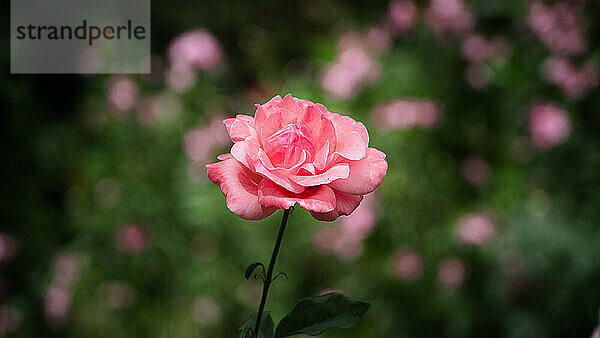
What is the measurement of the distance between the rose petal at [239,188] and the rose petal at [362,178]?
45 mm

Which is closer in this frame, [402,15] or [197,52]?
[197,52]

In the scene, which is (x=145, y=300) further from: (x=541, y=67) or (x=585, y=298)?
(x=541, y=67)

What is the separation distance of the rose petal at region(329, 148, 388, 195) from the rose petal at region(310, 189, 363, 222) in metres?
0.01

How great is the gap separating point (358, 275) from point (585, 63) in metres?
0.78

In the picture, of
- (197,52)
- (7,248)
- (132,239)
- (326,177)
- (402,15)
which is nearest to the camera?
(326,177)

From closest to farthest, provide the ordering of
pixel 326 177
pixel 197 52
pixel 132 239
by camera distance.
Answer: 1. pixel 326 177
2. pixel 132 239
3. pixel 197 52

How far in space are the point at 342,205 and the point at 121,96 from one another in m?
1.15

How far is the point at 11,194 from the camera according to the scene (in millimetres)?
1575

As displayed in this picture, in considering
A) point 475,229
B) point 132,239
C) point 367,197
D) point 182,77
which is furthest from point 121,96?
point 475,229

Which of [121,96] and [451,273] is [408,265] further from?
[121,96]

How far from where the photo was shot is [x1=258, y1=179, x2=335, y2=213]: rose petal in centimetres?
31

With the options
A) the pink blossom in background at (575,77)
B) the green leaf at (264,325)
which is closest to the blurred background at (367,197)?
the pink blossom in background at (575,77)

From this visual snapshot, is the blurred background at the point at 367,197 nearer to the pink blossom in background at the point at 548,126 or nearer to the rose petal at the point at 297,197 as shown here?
the pink blossom in background at the point at 548,126

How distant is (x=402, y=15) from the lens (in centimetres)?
161
